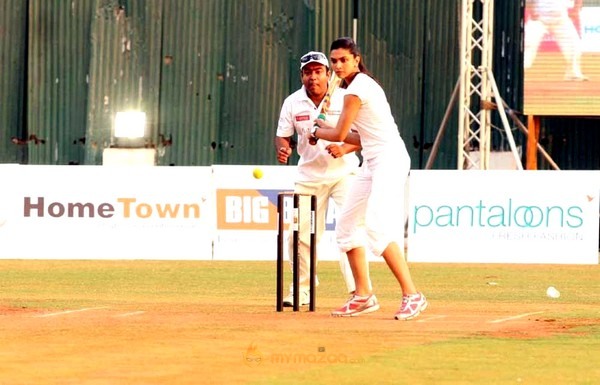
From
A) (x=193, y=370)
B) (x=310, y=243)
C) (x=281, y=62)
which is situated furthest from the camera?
(x=281, y=62)

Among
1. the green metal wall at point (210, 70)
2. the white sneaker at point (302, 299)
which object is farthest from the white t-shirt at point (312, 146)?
the green metal wall at point (210, 70)

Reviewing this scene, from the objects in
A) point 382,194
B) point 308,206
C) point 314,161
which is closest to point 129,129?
point 308,206

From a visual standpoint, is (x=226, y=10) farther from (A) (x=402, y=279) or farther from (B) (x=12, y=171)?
(A) (x=402, y=279)

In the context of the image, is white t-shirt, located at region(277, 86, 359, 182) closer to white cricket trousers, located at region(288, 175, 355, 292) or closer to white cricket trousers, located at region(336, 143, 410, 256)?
white cricket trousers, located at region(288, 175, 355, 292)

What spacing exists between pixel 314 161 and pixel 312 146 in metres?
0.14

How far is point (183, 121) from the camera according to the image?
31359mm

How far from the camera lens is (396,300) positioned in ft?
49.5

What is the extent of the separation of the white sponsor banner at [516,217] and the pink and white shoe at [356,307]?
33.8 feet

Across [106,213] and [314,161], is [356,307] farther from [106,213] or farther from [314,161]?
[106,213]

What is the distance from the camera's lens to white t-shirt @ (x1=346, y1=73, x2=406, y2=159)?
11.4 metres

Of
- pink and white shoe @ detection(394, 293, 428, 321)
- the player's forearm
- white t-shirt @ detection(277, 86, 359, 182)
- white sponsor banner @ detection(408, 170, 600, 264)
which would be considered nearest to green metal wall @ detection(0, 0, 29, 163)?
white sponsor banner @ detection(408, 170, 600, 264)

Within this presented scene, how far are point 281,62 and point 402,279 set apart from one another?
1985 centimetres

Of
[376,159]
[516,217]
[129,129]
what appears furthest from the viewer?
[129,129]

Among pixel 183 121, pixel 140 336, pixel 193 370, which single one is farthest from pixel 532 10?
pixel 193 370
